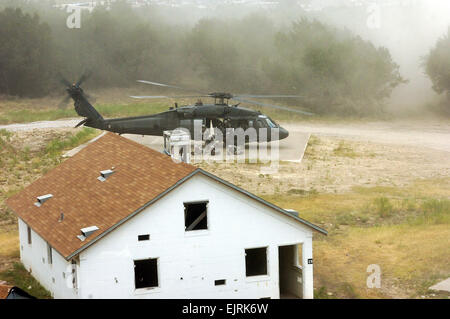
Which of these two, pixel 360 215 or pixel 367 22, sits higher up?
pixel 367 22

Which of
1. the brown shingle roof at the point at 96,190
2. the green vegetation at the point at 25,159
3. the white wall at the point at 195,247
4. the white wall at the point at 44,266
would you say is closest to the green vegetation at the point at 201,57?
the green vegetation at the point at 25,159

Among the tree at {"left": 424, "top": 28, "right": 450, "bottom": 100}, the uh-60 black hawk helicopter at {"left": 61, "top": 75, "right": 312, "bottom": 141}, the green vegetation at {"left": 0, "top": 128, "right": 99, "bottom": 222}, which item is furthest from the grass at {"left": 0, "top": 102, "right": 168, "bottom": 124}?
the tree at {"left": 424, "top": 28, "right": 450, "bottom": 100}

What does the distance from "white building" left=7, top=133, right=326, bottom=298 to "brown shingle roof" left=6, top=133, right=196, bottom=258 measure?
0.20 feet

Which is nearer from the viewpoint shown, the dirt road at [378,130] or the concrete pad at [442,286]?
the concrete pad at [442,286]

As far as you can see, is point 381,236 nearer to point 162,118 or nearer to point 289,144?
point 162,118

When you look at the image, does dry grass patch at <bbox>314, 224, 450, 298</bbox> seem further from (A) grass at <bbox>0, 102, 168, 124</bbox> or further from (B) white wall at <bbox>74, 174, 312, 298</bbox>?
(A) grass at <bbox>0, 102, 168, 124</bbox>

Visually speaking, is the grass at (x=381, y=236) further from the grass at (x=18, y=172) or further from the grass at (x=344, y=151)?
the grass at (x=18, y=172)

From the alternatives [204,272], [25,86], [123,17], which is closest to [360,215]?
[204,272]

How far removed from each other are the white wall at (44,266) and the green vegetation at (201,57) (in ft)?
136

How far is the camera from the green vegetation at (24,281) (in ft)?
81.8
